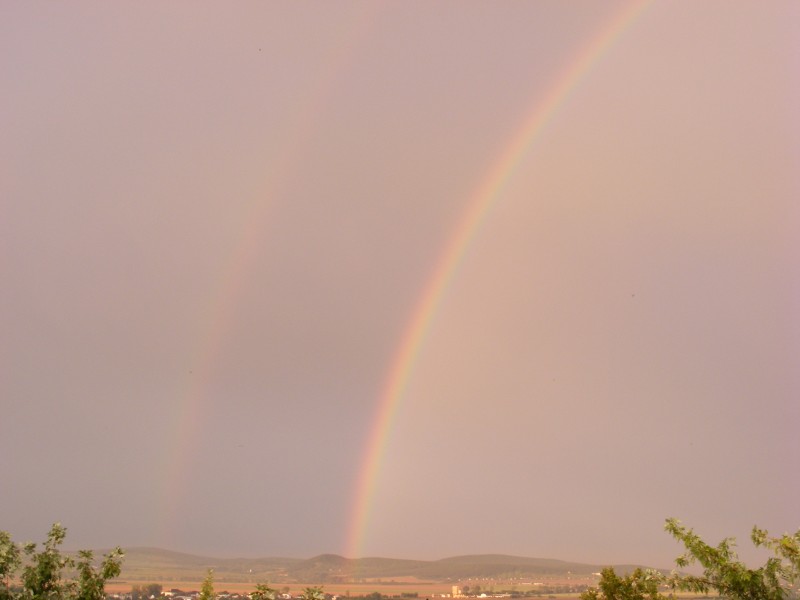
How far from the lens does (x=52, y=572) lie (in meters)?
19.3

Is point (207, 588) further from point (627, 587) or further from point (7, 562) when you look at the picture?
point (627, 587)

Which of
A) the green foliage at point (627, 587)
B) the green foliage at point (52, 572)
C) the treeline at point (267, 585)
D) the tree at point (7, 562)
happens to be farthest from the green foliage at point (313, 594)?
the green foliage at point (627, 587)

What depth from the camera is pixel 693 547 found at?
70.2 feet

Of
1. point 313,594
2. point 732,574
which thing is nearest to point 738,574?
point 732,574

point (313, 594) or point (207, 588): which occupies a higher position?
point (207, 588)

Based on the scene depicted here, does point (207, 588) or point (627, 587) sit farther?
point (627, 587)

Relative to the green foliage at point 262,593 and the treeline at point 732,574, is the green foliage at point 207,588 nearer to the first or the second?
the green foliage at point 262,593

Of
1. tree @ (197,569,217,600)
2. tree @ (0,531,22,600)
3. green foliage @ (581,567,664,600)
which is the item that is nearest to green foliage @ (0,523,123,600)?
tree @ (0,531,22,600)

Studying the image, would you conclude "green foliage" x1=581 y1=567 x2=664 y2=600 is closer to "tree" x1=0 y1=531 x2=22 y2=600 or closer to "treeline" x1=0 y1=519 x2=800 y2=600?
"treeline" x1=0 y1=519 x2=800 y2=600

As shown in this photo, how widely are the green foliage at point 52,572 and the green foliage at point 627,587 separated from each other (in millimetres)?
15981

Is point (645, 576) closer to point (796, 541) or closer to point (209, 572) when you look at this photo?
point (796, 541)

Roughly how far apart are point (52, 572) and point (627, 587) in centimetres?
1896

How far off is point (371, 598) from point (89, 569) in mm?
100042

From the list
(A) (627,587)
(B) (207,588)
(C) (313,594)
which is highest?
(A) (627,587)
